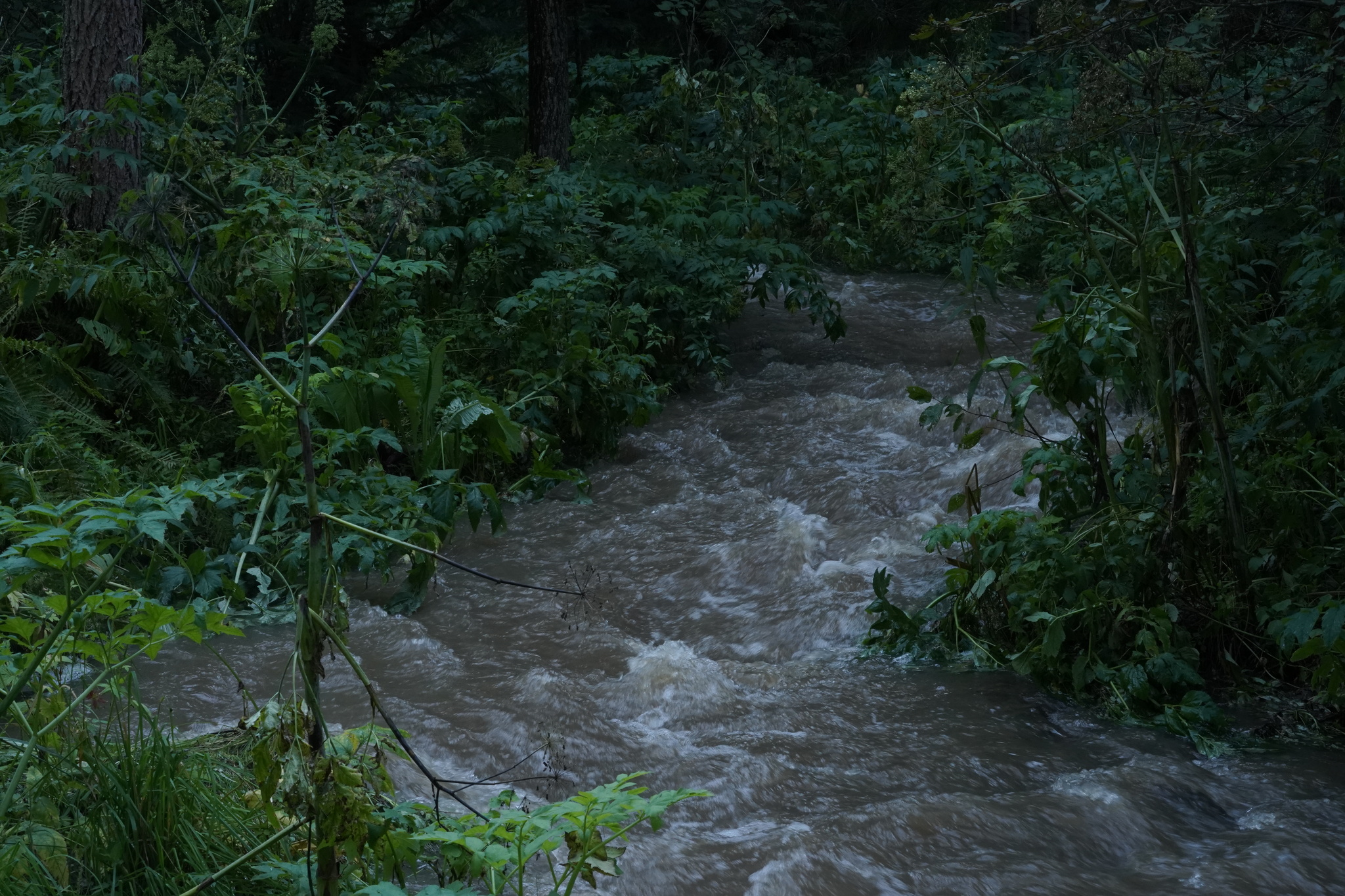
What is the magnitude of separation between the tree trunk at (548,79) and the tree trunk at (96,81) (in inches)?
152

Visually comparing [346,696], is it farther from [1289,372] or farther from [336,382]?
[1289,372]

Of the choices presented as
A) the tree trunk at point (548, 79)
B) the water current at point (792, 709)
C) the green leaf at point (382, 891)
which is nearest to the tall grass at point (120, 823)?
the green leaf at point (382, 891)

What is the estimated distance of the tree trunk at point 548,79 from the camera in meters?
9.62

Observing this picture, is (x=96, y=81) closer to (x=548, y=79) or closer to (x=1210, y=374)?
(x=548, y=79)

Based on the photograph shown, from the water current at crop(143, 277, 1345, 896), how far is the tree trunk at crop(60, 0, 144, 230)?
2832mm

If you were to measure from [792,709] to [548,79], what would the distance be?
7.03 metres

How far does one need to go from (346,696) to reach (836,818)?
1.87m

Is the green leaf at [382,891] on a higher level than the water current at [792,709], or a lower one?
higher

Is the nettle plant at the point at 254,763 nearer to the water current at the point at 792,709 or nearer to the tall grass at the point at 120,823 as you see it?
the tall grass at the point at 120,823

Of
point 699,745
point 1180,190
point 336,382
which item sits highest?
point 1180,190

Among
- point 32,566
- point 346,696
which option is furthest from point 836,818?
point 32,566

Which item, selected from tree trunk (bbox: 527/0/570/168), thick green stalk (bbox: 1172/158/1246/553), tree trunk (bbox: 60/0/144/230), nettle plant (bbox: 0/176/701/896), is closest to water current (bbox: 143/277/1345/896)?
nettle plant (bbox: 0/176/701/896)

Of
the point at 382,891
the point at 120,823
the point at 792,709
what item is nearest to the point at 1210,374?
the point at 792,709

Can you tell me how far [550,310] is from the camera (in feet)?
23.0
